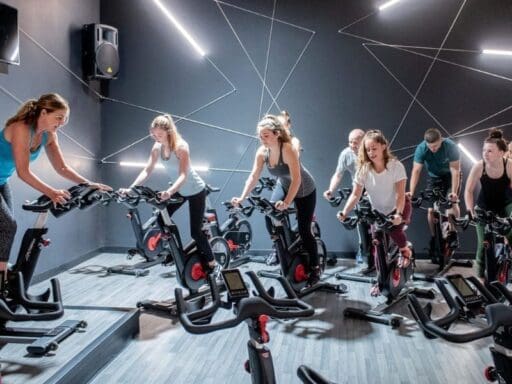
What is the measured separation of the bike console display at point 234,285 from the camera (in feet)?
5.90

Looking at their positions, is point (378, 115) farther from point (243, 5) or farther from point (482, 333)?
point (482, 333)


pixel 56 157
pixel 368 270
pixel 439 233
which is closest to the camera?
pixel 56 157

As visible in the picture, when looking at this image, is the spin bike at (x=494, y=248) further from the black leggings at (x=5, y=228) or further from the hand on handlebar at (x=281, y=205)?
the black leggings at (x=5, y=228)

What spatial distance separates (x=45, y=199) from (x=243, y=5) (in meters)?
3.98

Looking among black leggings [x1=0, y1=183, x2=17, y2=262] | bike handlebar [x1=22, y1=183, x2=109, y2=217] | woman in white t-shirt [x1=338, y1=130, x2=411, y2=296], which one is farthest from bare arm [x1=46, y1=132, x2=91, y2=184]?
woman in white t-shirt [x1=338, y1=130, x2=411, y2=296]

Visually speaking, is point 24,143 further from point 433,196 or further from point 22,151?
point 433,196

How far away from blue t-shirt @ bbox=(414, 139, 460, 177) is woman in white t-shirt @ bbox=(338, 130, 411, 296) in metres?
1.62

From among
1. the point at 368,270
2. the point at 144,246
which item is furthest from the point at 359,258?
the point at 144,246

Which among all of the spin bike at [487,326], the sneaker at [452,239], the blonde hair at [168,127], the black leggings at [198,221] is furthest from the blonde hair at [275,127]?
the spin bike at [487,326]

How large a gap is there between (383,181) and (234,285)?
8.56 ft

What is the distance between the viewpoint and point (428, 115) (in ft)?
20.8

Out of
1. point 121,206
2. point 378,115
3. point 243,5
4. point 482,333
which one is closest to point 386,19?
point 378,115

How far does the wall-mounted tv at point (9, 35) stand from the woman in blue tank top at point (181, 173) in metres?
1.31

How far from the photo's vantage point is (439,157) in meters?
5.68
